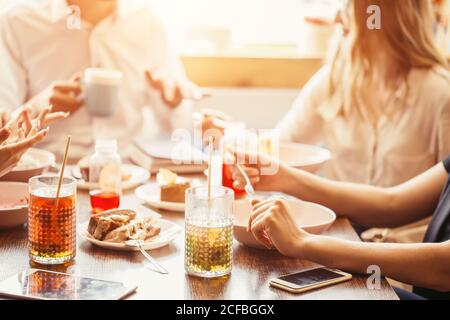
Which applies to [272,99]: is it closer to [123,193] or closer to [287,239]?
[123,193]

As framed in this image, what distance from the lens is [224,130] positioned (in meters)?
1.99

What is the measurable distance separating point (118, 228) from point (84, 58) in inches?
62.5

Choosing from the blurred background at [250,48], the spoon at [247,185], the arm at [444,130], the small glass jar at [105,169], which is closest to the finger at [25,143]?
the small glass jar at [105,169]

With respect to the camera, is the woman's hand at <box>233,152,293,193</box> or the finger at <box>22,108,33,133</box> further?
the woman's hand at <box>233,152,293,193</box>

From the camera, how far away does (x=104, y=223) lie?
1.29 m

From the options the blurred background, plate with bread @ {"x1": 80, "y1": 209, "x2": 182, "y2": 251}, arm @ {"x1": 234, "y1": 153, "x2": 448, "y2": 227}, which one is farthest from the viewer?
the blurred background

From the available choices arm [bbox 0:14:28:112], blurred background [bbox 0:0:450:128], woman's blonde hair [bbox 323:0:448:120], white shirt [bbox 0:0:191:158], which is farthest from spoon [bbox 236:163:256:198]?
blurred background [bbox 0:0:450:128]

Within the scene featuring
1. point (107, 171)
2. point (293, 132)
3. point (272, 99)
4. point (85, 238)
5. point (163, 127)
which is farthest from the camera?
point (272, 99)

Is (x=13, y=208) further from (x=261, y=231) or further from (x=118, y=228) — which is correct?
(x=261, y=231)

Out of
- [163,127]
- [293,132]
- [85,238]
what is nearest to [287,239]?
[85,238]

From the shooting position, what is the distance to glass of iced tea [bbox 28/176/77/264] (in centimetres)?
119

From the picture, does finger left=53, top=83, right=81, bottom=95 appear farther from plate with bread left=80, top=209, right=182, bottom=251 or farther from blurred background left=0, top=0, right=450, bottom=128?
blurred background left=0, top=0, right=450, bottom=128

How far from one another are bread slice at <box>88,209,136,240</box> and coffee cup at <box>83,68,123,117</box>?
89 cm
